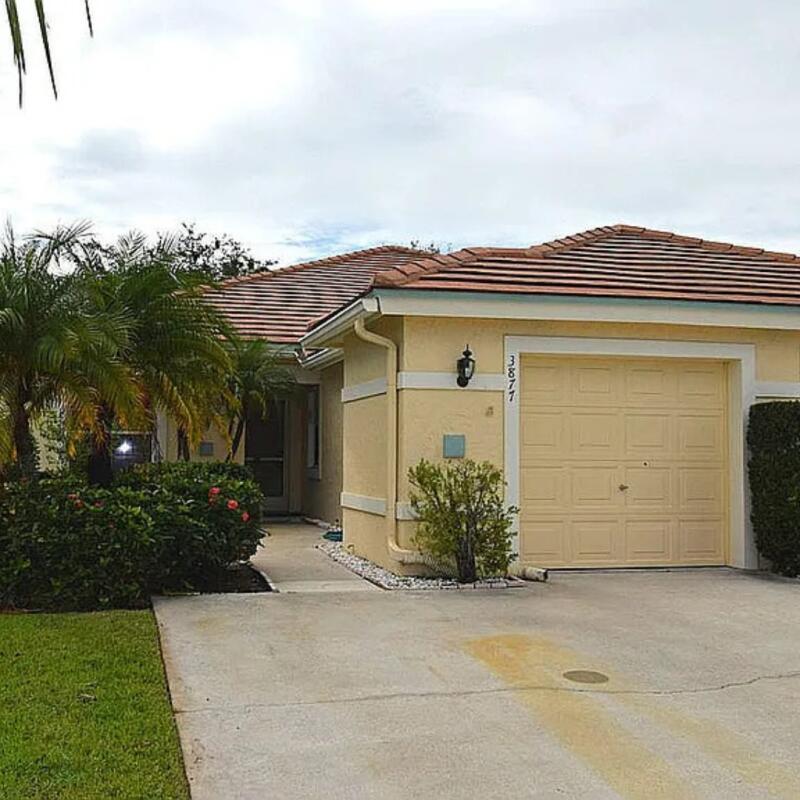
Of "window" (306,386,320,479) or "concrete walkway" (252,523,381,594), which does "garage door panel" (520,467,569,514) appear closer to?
"concrete walkway" (252,523,381,594)

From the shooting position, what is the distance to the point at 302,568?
11.5 m

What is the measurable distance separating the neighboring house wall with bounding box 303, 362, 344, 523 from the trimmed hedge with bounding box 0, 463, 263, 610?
6.10 meters

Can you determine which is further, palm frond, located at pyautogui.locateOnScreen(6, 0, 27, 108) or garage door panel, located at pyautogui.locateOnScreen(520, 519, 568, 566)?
garage door panel, located at pyautogui.locateOnScreen(520, 519, 568, 566)

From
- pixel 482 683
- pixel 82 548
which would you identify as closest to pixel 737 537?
pixel 482 683

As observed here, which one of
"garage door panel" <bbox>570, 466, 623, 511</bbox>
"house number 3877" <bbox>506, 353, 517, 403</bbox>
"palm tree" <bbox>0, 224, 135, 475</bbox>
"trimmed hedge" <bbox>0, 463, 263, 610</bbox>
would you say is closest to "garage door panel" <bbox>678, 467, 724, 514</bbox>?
"garage door panel" <bbox>570, 466, 623, 511</bbox>

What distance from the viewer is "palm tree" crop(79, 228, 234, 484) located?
9.89 m

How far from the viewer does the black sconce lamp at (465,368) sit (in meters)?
10.5

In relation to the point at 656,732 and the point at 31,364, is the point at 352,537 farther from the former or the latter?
the point at 656,732

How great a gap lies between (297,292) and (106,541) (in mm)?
12114

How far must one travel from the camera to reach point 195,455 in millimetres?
16469

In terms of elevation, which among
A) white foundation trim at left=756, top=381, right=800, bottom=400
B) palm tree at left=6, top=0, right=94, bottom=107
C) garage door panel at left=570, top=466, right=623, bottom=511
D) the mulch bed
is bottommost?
the mulch bed

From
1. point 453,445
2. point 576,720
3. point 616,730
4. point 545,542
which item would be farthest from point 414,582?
point 616,730

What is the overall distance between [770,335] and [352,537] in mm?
5665

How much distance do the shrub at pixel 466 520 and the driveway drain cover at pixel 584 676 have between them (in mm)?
3512
